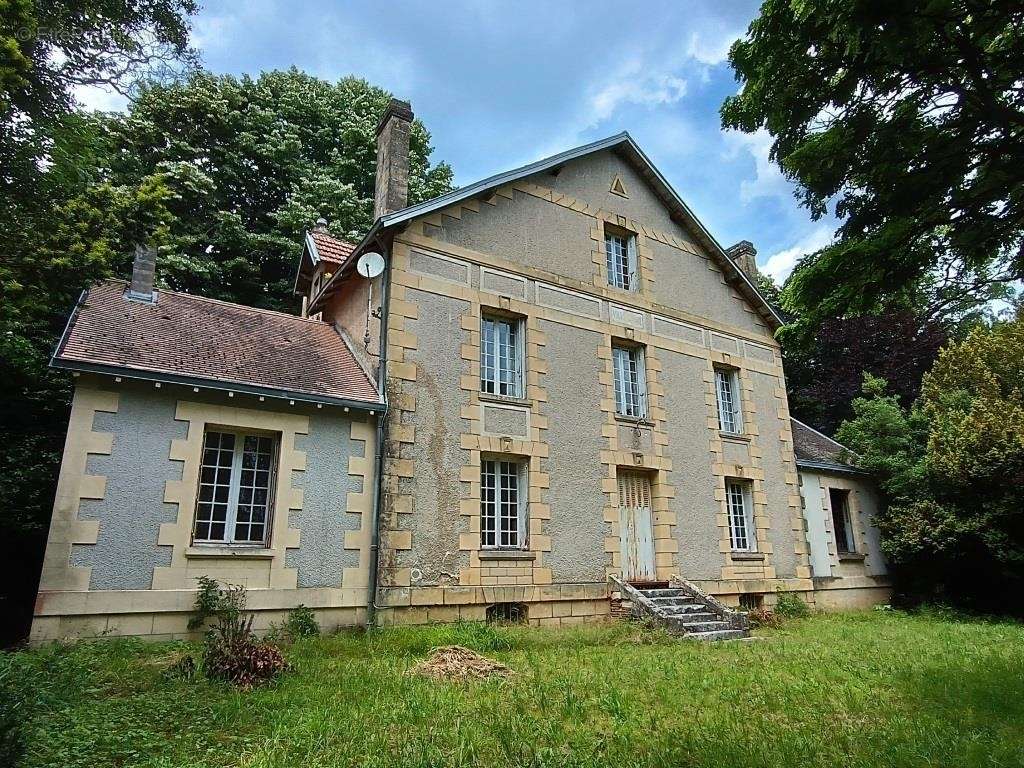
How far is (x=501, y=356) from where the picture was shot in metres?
12.2

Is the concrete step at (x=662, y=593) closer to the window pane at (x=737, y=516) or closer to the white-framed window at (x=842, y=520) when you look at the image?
the window pane at (x=737, y=516)

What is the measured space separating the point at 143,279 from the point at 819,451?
16.3 metres

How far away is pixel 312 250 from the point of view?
48.1 feet

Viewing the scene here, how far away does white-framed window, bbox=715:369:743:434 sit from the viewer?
15.2m

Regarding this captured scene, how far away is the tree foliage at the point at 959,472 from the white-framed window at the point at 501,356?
10.4 m

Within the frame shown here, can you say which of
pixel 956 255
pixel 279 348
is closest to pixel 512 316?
pixel 279 348

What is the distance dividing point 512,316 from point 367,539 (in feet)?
16.2

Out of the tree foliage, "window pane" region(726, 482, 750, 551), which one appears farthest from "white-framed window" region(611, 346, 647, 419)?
the tree foliage

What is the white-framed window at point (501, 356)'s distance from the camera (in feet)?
38.8

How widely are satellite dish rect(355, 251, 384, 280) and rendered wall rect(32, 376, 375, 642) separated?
242 cm

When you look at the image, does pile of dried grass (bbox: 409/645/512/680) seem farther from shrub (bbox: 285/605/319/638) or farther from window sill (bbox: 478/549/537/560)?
window sill (bbox: 478/549/537/560)

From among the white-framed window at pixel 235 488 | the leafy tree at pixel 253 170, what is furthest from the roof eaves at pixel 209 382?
the leafy tree at pixel 253 170

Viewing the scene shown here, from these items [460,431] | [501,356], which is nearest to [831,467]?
[501,356]

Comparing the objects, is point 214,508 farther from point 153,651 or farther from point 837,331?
point 837,331
